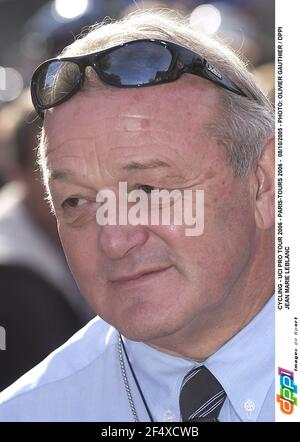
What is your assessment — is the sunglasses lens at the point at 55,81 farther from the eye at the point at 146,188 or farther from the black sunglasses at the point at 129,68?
the eye at the point at 146,188

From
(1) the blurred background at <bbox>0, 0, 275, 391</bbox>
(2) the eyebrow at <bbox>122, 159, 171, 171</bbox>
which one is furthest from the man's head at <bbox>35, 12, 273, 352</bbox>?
(1) the blurred background at <bbox>0, 0, 275, 391</bbox>

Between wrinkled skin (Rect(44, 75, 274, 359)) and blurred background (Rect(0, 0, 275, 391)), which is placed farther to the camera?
blurred background (Rect(0, 0, 275, 391))

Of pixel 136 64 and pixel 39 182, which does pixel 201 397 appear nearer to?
pixel 136 64

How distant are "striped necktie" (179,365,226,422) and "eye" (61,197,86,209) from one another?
270mm

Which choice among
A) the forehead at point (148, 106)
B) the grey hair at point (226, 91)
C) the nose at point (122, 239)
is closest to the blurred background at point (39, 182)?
the grey hair at point (226, 91)

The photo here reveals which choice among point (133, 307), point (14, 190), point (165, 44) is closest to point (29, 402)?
point (133, 307)

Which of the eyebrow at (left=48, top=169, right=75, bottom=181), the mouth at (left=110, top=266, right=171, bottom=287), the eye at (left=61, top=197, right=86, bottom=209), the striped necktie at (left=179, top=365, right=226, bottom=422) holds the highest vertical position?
the eyebrow at (left=48, top=169, right=75, bottom=181)

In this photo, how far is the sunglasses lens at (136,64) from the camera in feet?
3.40

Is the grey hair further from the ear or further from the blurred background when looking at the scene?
the blurred background

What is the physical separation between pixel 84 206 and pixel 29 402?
32cm

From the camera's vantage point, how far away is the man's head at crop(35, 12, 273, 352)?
40.5 inches

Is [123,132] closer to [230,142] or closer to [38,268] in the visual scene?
[230,142]

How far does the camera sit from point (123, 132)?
3.35 feet
